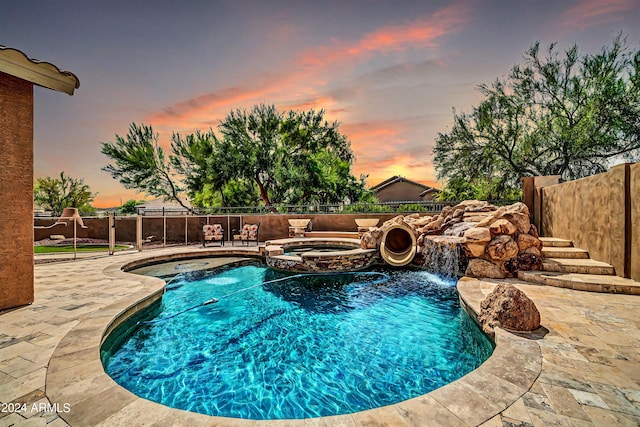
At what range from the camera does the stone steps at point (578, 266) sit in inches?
188

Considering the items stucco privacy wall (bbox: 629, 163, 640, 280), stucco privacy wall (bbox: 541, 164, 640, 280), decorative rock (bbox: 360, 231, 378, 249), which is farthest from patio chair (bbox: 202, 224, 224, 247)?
stucco privacy wall (bbox: 629, 163, 640, 280)

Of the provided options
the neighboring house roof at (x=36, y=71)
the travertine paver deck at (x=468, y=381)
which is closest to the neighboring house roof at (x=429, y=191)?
the travertine paver deck at (x=468, y=381)

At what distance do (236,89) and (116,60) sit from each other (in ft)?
14.0

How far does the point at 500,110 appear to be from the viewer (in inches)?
499

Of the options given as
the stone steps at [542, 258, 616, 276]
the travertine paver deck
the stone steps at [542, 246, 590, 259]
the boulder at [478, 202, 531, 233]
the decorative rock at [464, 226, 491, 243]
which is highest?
the boulder at [478, 202, 531, 233]

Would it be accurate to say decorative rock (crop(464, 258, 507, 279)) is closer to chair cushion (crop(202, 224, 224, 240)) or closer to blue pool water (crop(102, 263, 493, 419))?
blue pool water (crop(102, 263, 493, 419))

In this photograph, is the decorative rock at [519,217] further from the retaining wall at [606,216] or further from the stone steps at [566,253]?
the retaining wall at [606,216]

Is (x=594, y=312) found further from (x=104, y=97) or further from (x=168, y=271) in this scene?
(x=104, y=97)

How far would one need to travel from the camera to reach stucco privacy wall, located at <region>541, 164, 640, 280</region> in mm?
4406

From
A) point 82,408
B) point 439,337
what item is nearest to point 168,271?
point 82,408

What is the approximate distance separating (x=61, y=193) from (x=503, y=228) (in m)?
32.4

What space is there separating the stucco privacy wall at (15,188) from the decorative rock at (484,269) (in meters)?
7.40

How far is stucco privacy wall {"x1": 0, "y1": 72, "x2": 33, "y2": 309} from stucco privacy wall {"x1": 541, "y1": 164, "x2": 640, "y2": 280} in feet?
29.7

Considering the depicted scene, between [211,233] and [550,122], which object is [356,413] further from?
[550,122]
